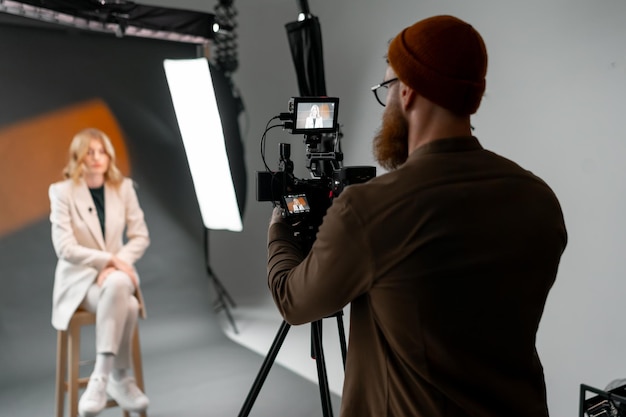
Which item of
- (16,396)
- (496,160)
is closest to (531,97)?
(496,160)

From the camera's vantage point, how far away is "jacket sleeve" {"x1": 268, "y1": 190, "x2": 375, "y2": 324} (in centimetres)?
84

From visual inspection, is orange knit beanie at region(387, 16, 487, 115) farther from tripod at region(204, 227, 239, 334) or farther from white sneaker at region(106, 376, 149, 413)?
tripod at region(204, 227, 239, 334)

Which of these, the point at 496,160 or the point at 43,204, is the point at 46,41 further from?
the point at 496,160

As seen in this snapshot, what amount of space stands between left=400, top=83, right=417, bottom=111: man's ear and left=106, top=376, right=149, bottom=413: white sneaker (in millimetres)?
2148

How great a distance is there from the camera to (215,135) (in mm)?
3352

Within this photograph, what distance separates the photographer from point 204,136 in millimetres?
3432

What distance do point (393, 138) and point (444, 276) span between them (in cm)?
26

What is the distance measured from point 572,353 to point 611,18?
4.75ft

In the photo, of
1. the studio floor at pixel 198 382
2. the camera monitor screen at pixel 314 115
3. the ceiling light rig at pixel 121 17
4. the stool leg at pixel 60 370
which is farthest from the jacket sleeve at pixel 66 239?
the camera monitor screen at pixel 314 115

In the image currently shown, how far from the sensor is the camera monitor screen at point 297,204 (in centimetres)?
151

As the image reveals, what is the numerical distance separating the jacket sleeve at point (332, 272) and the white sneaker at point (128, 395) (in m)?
1.86

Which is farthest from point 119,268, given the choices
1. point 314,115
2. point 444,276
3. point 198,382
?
point 444,276

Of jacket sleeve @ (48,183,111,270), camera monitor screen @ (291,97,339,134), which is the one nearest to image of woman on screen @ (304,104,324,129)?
camera monitor screen @ (291,97,339,134)

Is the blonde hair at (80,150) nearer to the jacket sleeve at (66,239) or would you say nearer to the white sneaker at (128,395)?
the jacket sleeve at (66,239)
